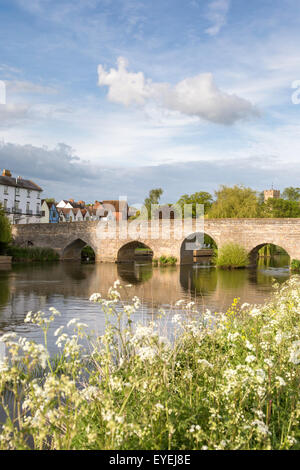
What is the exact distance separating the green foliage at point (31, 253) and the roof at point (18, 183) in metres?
16.2

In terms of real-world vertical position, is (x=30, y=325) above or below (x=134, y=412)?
below

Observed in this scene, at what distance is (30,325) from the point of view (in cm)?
934

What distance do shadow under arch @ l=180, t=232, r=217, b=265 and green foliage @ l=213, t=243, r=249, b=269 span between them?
3144 millimetres

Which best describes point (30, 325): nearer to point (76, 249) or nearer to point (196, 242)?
point (76, 249)

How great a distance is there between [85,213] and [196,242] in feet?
128

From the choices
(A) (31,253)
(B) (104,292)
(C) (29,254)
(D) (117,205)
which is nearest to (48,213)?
(D) (117,205)

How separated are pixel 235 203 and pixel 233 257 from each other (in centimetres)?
930

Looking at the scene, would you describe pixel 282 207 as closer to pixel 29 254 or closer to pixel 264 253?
pixel 264 253

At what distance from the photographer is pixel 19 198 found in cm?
5034

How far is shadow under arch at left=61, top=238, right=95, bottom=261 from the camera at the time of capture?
118 feet

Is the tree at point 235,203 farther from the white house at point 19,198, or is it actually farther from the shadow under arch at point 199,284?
the white house at point 19,198

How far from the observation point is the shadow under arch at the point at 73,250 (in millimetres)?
36094

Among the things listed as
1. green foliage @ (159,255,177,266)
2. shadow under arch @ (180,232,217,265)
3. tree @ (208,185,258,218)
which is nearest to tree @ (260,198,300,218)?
shadow under arch @ (180,232,217,265)
